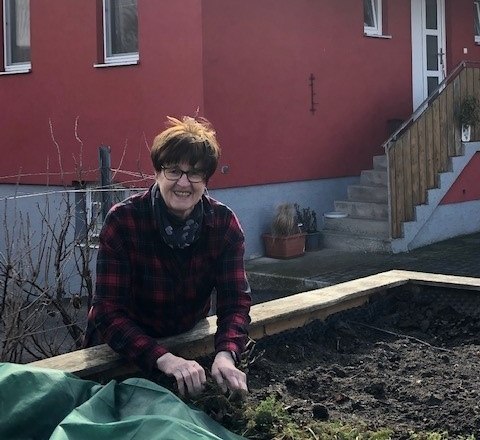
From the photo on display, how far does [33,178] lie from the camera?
1288 cm

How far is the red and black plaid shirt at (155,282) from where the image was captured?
3.36 metres

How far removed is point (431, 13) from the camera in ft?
46.9

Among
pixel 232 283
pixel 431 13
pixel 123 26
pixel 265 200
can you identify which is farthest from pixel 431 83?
pixel 232 283

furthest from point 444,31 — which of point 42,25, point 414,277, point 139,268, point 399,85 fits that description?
point 139,268

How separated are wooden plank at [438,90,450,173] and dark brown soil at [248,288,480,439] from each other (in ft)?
24.5

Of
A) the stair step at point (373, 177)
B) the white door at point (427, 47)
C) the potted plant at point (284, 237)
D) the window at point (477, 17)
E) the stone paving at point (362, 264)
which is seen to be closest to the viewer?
the stone paving at point (362, 264)

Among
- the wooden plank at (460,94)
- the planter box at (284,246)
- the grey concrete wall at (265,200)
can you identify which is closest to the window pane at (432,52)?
the wooden plank at (460,94)

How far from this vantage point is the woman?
333 cm

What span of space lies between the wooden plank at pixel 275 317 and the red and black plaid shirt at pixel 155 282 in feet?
0.30

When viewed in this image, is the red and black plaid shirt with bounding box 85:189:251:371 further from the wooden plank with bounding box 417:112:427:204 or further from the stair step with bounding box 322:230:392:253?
the wooden plank with bounding box 417:112:427:204

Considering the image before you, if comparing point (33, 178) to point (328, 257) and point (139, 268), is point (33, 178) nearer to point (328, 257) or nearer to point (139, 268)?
point (328, 257)

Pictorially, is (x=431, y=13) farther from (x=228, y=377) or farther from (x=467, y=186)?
(x=228, y=377)

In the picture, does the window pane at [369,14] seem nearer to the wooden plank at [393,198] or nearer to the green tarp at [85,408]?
the wooden plank at [393,198]

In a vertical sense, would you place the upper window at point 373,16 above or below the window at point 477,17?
below
